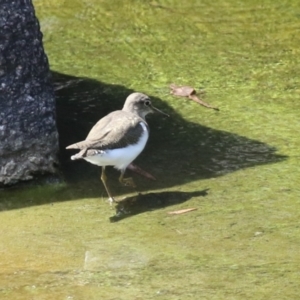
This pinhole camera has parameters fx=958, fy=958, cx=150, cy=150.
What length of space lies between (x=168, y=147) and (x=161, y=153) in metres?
0.09

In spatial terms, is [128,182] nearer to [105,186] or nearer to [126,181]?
[126,181]

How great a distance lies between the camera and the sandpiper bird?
227 inches

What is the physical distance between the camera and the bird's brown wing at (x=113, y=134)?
5797 mm

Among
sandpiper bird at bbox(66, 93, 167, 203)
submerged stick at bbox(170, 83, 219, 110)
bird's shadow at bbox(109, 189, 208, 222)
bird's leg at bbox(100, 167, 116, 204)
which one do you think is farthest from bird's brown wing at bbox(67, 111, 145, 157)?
submerged stick at bbox(170, 83, 219, 110)

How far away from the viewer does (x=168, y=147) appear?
6.45 meters

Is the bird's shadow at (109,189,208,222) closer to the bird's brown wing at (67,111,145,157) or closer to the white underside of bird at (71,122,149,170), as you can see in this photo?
the white underside of bird at (71,122,149,170)

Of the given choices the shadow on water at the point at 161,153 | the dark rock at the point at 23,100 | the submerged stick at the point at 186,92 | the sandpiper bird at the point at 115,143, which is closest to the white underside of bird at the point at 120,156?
the sandpiper bird at the point at 115,143

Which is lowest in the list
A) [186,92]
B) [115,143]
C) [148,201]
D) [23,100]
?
[148,201]

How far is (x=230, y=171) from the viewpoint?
6078 mm

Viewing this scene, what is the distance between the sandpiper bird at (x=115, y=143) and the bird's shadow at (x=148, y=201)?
0.37 ft

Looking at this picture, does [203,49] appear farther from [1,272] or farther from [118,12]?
[1,272]

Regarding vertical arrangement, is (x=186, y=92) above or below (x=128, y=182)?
above

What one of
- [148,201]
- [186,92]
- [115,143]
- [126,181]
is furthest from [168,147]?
[186,92]

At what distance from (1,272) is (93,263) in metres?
0.48
